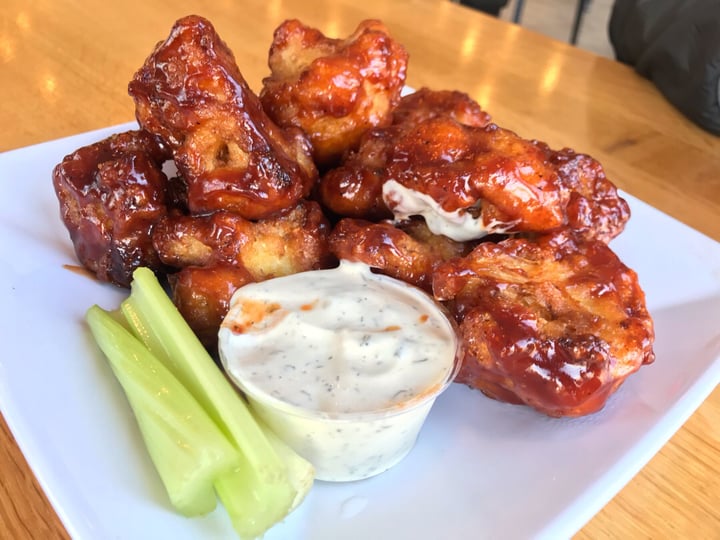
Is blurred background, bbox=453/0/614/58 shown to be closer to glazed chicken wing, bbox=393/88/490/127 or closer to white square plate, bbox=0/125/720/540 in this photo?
glazed chicken wing, bbox=393/88/490/127

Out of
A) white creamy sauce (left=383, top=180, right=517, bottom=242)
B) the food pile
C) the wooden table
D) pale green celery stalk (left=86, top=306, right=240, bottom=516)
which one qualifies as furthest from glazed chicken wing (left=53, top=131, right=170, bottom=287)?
the wooden table

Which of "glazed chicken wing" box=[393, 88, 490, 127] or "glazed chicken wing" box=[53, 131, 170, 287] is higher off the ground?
"glazed chicken wing" box=[393, 88, 490, 127]

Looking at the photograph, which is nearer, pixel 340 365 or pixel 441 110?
pixel 340 365

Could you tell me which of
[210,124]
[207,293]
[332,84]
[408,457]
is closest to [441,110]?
[332,84]

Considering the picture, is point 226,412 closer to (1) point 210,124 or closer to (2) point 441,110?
(1) point 210,124

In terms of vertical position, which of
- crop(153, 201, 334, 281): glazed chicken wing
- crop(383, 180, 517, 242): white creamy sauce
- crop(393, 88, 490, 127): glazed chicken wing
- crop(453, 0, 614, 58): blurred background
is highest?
crop(393, 88, 490, 127): glazed chicken wing

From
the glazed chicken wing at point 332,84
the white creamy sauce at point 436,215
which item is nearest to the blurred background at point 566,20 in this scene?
the glazed chicken wing at point 332,84

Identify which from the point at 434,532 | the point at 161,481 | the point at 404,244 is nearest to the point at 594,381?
the point at 434,532

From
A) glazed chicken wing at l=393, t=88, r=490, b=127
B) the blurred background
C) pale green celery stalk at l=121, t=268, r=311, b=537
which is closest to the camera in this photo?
pale green celery stalk at l=121, t=268, r=311, b=537
